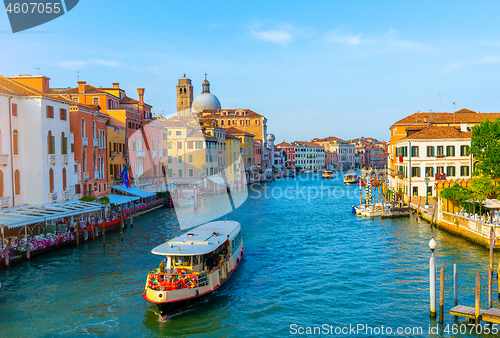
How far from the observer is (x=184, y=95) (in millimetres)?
→ 94438

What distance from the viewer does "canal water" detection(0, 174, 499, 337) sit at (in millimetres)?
12367

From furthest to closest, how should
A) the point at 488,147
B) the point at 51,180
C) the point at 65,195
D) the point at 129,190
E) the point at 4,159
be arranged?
the point at 129,190 < the point at 65,195 < the point at 488,147 < the point at 51,180 < the point at 4,159

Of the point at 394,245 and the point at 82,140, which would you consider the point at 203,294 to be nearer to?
the point at 394,245

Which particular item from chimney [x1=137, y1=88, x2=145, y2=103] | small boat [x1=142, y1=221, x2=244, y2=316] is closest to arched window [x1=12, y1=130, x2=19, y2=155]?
small boat [x1=142, y1=221, x2=244, y2=316]

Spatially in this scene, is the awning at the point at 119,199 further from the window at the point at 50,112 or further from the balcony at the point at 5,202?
the balcony at the point at 5,202

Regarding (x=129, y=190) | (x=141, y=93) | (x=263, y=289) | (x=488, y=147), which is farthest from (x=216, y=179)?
(x=263, y=289)

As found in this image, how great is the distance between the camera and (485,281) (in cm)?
1549

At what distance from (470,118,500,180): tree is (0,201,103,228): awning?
21978 mm

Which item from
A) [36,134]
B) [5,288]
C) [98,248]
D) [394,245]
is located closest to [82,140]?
[36,134]

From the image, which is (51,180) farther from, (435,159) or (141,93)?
(435,159)

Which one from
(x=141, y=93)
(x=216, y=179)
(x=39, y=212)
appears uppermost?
(x=141, y=93)

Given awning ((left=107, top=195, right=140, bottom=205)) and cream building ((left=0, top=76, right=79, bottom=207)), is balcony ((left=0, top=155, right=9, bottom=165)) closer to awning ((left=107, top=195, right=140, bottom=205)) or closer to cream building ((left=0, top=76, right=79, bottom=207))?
cream building ((left=0, top=76, right=79, bottom=207))

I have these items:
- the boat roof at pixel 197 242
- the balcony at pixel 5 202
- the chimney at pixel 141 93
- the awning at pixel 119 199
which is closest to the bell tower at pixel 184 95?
the chimney at pixel 141 93

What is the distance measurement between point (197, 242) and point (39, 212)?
9808mm
